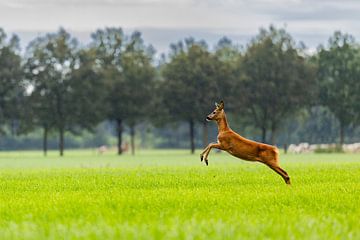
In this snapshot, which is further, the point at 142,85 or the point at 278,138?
the point at 278,138

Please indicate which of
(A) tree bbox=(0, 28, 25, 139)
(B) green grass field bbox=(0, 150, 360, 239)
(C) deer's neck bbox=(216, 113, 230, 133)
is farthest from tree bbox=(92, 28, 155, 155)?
(C) deer's neck bbox=(216, 113, 230, 133)

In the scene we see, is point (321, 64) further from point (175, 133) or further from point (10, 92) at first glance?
point (175, 133)

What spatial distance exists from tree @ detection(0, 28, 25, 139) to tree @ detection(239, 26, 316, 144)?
2266cm

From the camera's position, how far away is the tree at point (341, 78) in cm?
9038

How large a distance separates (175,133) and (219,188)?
397 ft

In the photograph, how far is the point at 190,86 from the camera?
84312 millimetres

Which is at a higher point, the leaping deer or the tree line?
the tree line

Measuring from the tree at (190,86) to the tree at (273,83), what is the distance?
4.31 meters

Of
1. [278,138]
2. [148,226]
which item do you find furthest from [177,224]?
[278,138]

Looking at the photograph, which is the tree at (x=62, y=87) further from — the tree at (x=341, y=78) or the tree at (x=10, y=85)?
the tree at (x=341, y=78)

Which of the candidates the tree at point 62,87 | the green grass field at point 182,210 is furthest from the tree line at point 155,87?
the green grass field at point 182,210

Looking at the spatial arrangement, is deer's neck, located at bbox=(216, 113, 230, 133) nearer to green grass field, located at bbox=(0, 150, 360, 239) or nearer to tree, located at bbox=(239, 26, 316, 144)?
green grass field, located at bbox=(0, 150, 360, 239)

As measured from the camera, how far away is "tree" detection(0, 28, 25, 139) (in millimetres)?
83938

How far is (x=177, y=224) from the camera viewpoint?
42.4 ft
